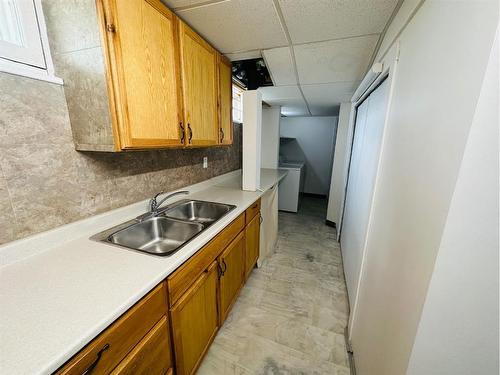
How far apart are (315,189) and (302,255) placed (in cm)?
292

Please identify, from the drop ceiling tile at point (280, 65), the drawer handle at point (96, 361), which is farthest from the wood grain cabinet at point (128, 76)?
the drawer handle at point (96, 361)

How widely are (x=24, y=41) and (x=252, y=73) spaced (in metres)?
1.80

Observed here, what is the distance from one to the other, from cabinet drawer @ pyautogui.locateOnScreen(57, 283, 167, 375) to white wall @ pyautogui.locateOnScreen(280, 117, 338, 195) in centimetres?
477

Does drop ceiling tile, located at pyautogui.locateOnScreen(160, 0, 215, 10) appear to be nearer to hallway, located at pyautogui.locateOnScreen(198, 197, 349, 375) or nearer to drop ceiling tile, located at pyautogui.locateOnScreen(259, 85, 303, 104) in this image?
drop ceiling tile, located at pyautogui.locateOnScreen(259, 85, 303, 104)

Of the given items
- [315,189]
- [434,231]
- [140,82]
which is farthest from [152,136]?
[315,189]

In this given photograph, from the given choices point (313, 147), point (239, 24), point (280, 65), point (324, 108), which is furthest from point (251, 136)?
point (313, 147)

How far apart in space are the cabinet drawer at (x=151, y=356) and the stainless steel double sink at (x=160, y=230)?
0.38 metres

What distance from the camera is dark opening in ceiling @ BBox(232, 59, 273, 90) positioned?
206 cm

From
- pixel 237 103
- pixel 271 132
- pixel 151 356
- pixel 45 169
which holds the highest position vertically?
pixel 237 103

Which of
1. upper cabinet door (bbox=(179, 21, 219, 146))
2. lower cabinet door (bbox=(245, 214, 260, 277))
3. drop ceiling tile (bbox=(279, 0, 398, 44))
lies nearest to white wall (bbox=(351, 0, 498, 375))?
drop ceiling tile (bbox=(279, 0, 398, 44))

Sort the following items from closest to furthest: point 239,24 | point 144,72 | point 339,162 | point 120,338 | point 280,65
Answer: point 120,338
point 144,72
point 239,24
point 280,65
point 339,162

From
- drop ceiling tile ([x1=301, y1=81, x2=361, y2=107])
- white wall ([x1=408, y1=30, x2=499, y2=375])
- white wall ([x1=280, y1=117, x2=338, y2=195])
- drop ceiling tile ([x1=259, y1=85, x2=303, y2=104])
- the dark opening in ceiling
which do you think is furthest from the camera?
white wall ([x1=280, y1=117, x2=338, y2=195])

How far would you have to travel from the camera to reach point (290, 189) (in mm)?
3936

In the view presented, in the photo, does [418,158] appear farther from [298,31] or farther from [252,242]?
[252,242]
